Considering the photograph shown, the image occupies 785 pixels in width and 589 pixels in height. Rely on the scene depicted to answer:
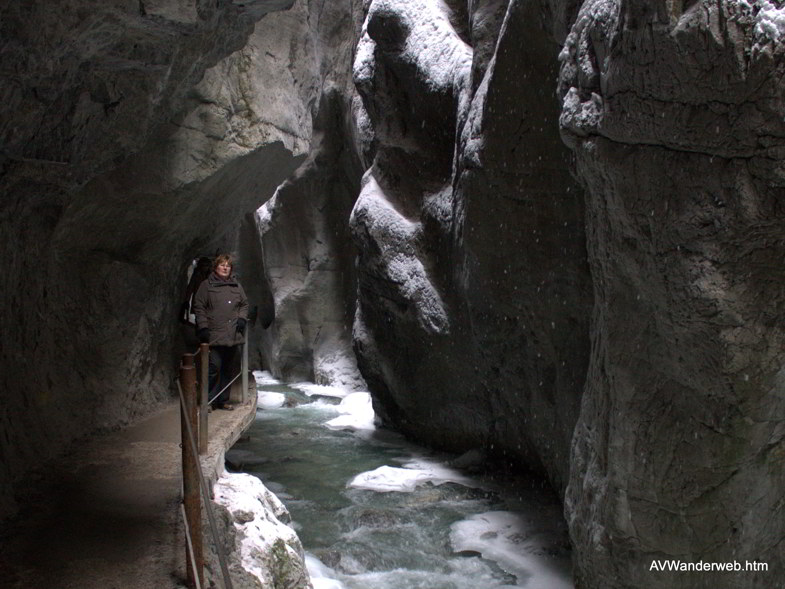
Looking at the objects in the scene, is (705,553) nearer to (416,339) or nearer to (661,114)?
(661,114)

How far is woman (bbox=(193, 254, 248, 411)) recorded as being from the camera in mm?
7262

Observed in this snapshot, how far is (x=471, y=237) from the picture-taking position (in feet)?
25.5

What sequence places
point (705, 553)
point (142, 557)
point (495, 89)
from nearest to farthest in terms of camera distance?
point (142, 557)
point (705, 553)
point (495, 89)

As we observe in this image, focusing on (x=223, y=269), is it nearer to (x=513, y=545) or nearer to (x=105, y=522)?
(x=105, y=522)

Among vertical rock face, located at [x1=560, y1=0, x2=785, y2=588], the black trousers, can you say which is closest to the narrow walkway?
the black trousers

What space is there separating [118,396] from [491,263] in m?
3.78

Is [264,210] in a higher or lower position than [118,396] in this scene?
higher

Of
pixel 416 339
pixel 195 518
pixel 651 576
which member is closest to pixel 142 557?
pixel 195 518

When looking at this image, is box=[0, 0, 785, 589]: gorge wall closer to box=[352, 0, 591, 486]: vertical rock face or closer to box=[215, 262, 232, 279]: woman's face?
box=[352, 0, 591, 486]: vertical rock face

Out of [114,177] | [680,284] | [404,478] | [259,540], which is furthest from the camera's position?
[404,478]

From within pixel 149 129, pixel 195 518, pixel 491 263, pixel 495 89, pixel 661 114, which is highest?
pixel 495 89

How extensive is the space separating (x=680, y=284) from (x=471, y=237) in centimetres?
393

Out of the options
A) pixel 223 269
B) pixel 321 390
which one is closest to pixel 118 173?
pixel 223 269

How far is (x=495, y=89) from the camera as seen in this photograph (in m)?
6.77
